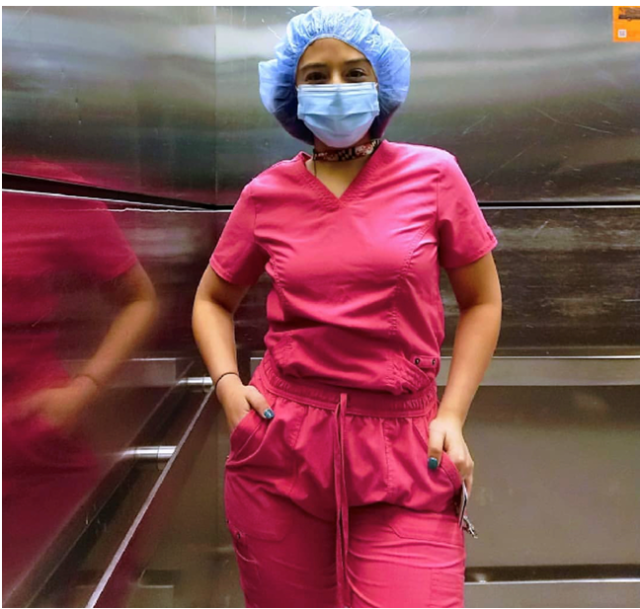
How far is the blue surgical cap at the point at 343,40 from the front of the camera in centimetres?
89

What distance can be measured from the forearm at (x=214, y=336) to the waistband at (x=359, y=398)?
14 cm

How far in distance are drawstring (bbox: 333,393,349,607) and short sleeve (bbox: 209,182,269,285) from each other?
0.27 m

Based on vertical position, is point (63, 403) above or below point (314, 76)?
below

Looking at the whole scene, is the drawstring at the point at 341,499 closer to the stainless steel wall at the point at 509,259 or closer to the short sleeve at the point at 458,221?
the short sleeve at the point at 458,221

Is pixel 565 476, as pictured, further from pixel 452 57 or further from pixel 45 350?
pixel 45 350

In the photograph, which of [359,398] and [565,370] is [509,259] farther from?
[359,398]

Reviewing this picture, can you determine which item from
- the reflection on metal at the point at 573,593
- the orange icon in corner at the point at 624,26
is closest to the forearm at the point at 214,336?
the reflection on metal at the point at 573,593

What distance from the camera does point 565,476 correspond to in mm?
1720

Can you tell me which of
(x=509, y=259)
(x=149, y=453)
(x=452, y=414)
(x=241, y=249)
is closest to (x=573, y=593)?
(x=509, y=259)

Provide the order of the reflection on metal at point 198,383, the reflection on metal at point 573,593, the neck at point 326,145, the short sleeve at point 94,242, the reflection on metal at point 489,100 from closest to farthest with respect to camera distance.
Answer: the short sleeve at point 94,242 < the neck at point 326,145 < the reflection on metal at point 198,383 < the reflection on metal at point 489,100 < the reflection on metal at point 573,593

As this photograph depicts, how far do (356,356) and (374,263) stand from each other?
131 millimetres

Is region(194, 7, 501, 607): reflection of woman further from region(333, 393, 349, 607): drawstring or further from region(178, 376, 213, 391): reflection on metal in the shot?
region(178, 376, 213, 391): reflection on metal

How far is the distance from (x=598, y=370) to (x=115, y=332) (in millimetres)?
1259

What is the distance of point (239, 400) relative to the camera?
0.95m
